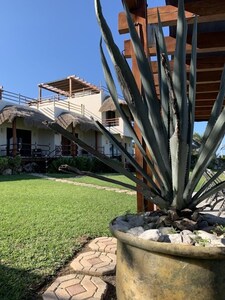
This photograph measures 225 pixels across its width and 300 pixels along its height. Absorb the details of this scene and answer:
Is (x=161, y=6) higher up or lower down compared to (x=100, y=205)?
higher up

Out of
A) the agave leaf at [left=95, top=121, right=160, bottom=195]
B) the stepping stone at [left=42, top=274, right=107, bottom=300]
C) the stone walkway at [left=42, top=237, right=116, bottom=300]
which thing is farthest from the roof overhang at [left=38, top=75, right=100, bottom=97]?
the agave leaf at [left=95, top=121, right=160, bottom=195]

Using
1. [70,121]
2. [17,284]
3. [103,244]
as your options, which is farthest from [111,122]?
[17,284]

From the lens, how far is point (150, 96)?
1.76 meters

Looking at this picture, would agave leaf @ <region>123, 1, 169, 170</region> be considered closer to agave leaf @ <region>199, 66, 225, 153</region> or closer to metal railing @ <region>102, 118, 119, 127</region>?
agave leaf @ <region>199, 66, 225, 153</region>

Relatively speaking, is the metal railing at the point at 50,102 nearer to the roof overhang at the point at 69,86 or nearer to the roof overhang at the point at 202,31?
the roof overhang at the point at 69,86

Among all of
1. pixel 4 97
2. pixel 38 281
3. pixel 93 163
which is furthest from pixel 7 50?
pixel 38 281

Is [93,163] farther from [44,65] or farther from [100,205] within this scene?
[44,65]

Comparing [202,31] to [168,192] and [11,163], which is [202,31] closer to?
[168,192]

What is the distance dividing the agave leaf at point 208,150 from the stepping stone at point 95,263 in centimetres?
136

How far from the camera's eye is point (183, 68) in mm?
1611

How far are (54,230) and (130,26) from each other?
3061mm

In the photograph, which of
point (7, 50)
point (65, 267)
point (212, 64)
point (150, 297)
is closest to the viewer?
point (150, 297)

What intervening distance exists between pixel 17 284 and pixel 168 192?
151 centimetres

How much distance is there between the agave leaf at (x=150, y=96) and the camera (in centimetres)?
168
